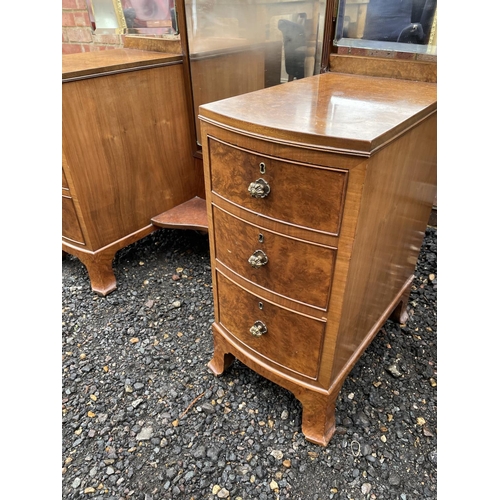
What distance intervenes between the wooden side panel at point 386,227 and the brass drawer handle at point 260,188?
218 mm

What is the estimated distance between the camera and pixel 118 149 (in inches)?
68.7

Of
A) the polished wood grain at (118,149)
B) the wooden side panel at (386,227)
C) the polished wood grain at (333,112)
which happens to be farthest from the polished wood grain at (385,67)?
the polished wood grain at (118,149)

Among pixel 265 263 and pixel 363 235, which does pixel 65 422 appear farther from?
pixel 363 235

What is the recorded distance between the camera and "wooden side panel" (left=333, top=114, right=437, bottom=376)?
874 mm

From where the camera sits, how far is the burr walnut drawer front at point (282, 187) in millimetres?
812

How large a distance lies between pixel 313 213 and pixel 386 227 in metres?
0.29

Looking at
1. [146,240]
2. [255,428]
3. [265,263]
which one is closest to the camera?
[265,263]

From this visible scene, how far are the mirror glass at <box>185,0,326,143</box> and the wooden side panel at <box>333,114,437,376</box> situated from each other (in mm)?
694

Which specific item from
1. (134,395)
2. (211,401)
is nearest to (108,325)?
(134,395)

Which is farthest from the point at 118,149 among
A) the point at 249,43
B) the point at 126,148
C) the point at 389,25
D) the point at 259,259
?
the point at 389,25

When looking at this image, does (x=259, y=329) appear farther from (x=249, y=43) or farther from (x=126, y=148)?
(x=249, y=43)

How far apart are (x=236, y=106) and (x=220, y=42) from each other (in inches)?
38.6

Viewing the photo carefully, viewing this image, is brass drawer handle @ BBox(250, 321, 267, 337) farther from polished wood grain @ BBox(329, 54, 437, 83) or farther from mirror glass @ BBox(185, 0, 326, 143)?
mirror glass @ BBox(185, 0, 326, 143)

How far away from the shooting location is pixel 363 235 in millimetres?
893
